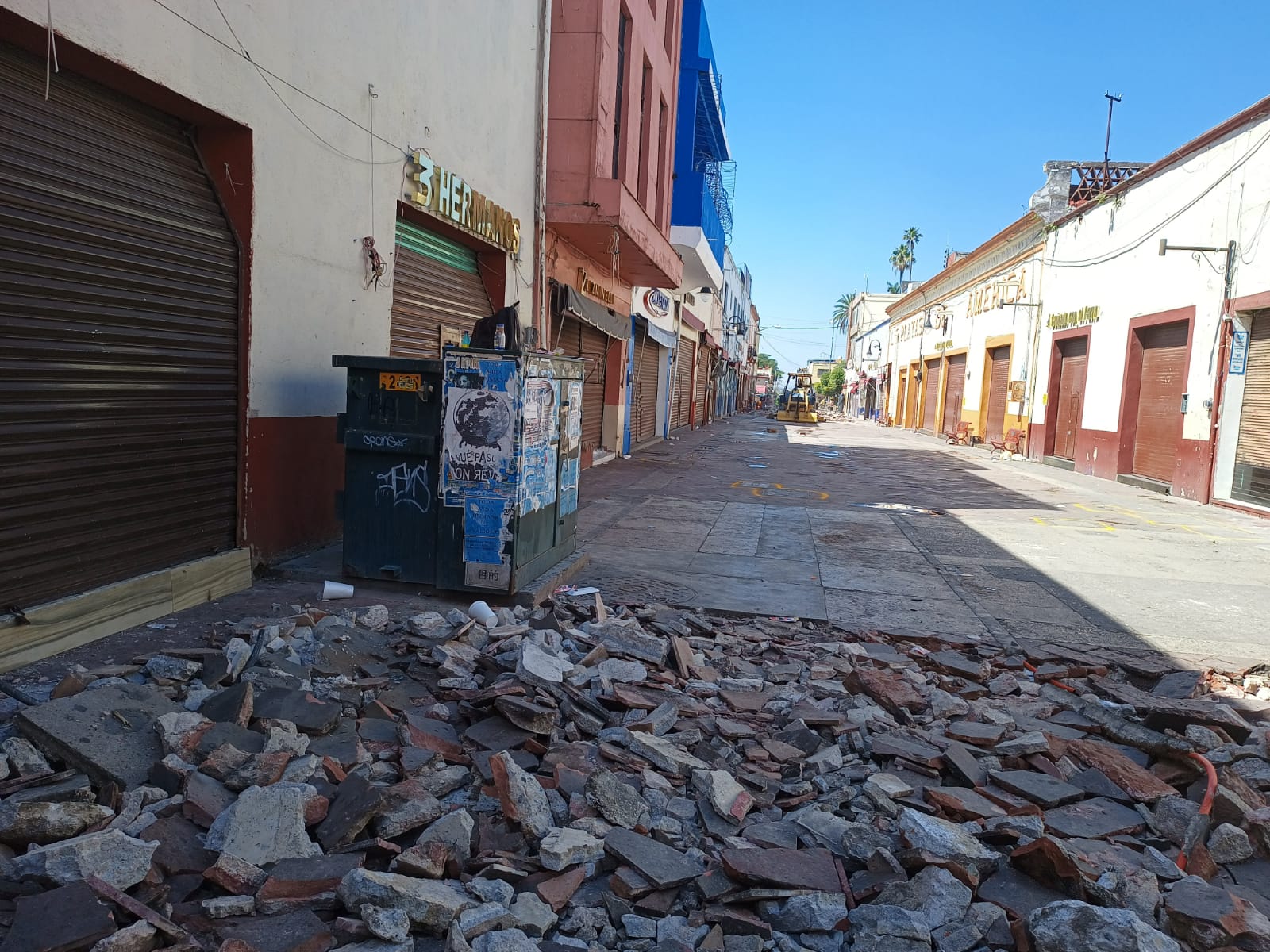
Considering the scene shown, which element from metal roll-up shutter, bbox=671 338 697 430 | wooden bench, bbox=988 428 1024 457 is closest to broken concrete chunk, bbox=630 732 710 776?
wooden bench, bbox=988 428 1024 457

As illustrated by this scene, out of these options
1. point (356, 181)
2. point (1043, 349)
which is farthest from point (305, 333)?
point (1043, 349)

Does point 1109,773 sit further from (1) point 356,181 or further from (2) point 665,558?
(1) point 356,181

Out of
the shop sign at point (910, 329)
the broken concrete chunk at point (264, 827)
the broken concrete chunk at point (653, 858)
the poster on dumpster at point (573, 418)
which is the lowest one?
the broken concrete chunk at point (653, 858)

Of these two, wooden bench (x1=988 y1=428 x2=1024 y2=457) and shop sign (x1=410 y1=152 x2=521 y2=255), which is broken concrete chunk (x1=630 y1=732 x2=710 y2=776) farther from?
wooden bench (x1=988 y1=428 x2=1024 y2=457)

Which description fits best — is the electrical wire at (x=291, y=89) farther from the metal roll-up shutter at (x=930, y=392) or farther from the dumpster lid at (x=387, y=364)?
the metal roll-up shutter at (x=930, y=392)

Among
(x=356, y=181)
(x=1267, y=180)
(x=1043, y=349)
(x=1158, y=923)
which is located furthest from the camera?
(x=1043, y=349)

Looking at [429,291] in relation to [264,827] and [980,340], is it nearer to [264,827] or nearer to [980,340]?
[264,827]

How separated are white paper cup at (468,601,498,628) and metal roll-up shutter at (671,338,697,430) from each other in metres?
22.9

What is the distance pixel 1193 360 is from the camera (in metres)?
14.8

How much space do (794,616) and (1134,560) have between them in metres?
4.87

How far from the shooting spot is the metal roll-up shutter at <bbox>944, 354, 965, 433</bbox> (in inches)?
1296

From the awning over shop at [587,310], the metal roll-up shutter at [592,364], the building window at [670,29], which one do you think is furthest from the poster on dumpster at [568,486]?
the building window at [670,29]

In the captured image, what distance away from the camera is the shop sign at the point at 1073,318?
1939 cm

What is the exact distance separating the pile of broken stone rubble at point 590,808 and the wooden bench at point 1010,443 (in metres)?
21.2
